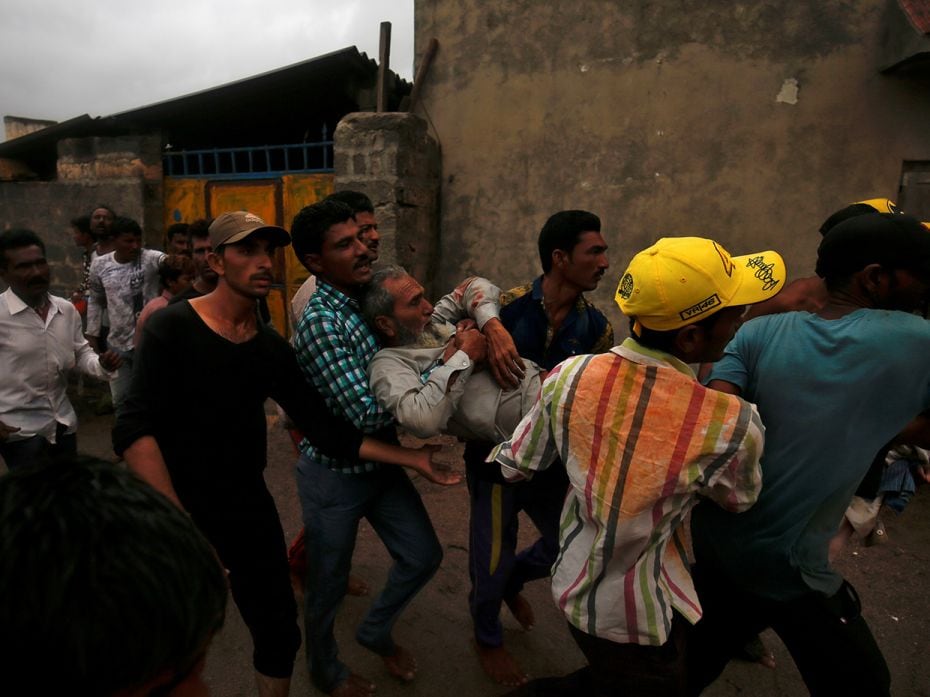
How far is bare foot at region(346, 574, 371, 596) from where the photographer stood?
3053 millimetres

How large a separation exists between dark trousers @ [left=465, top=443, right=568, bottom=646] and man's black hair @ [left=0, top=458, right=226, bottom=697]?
5.29 ft

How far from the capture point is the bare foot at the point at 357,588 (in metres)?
3.05

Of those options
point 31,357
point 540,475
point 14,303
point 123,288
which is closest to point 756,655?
point 540,475

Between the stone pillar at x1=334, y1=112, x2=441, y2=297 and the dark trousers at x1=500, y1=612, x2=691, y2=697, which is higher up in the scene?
the stone pillar at x1=334, y1=112, x2=441, y2=297

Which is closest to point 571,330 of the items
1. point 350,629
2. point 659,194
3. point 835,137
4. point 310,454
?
point 310,454

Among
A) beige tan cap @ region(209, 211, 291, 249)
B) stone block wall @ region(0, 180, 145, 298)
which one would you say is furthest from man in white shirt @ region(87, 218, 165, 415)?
beige tan cap @ region(209, 211, 291, 249)

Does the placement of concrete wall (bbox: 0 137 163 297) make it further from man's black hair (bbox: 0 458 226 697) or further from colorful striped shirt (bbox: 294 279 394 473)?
man's black hair (bbox: 0 458 226 697)

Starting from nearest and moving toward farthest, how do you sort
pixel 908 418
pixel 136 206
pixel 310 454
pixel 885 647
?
pixel 908 418 < pixel 310 454 < pixel 885 647 < pixel 136 206

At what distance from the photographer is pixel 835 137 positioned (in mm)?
4348

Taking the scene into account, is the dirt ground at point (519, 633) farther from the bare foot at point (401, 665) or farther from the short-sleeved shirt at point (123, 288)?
the short-sleeved shirt at point (123, 288)

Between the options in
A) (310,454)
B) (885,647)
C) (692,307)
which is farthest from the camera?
(885,647)

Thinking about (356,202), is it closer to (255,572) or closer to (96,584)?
(255,572)

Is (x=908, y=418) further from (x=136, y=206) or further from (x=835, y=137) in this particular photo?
(x=136, y=206)

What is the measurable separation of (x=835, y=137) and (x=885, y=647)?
3.50 m
